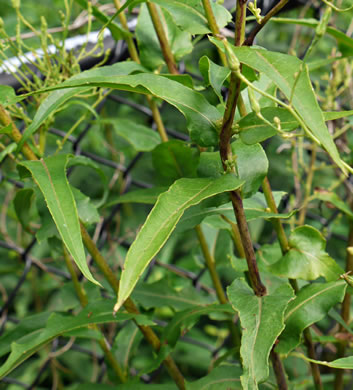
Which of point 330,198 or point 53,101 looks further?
Result: point 330,198

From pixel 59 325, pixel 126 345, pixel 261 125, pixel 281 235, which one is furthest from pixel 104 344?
pixel 261 125

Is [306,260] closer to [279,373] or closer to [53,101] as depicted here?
[279,373]

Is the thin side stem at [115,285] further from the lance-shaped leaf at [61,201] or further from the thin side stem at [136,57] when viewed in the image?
the thin side stem at [136,57]

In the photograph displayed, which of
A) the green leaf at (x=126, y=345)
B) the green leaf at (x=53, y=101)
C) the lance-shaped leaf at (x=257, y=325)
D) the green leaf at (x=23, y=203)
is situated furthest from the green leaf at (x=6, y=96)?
the green leaf at (x=126, y=345)

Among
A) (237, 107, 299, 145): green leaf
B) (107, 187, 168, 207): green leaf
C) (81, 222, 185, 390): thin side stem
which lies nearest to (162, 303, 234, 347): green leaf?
(81, 222, 185, 390): thin side stem

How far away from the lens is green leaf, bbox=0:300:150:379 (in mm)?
494

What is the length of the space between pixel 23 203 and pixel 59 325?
0.15 metres

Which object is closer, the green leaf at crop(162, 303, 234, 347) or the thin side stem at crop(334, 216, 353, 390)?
the green leaf at crop(162, 303, 234, 347)

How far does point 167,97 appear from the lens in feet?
1.34

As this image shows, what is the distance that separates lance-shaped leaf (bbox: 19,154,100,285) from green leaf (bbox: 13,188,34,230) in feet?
0.36

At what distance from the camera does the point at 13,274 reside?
128cm

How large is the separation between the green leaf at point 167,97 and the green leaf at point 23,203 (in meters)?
0.14

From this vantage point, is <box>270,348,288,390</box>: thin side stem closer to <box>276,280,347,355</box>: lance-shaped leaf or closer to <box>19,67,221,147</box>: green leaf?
<box>276,280,347,355</box>: lance-shaped leaf

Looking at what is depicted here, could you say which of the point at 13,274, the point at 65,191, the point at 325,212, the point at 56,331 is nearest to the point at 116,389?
the point at 56,331
